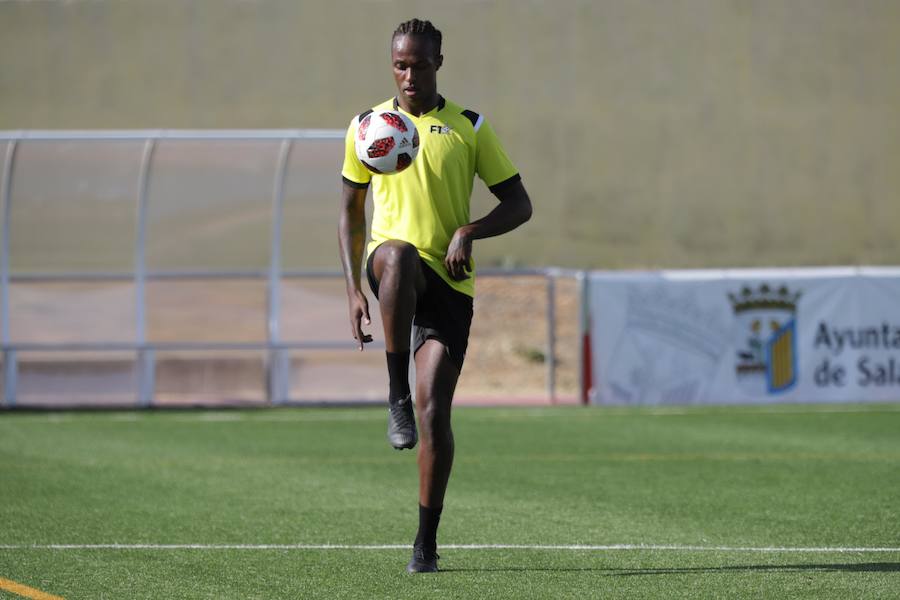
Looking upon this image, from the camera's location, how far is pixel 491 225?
678cm

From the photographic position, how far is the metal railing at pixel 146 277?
1755 centimetres

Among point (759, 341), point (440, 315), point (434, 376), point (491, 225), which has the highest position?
point (491, 225)

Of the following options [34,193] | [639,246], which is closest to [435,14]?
[639,246]

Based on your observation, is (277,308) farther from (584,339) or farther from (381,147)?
(381,147)

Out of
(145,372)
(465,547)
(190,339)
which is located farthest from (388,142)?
(190,339)

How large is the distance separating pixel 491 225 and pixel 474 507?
2.77m

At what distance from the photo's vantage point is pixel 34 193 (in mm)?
18375

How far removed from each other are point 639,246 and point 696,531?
28335 mm

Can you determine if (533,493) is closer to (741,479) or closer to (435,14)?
(741,479)

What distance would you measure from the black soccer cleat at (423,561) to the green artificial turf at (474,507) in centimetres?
6

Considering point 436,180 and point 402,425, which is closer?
point 402,425

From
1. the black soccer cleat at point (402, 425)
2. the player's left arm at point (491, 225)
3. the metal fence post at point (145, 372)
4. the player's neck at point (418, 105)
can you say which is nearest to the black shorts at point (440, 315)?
the player's left arm at point (491, 225)

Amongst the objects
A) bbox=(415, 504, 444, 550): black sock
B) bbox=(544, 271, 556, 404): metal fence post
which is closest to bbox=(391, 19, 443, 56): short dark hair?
bbox=(415, 504, 444, 550): black sock

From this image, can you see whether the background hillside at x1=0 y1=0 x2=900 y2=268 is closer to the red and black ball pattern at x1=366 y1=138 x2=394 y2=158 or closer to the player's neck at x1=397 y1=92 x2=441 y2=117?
the player's neck at x1=397 y1=92 x2=441 y2=117
